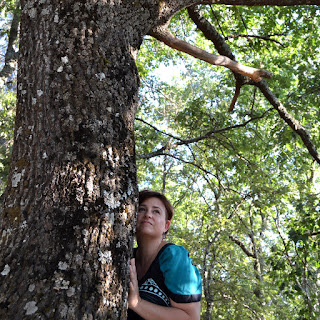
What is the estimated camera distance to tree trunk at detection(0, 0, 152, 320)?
133cm

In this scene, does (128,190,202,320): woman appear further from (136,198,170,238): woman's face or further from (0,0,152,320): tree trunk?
(0,0,152,320): tree trunk

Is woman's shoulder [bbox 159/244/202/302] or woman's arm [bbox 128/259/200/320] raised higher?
woman's shoulder [bbox 159/244/202/302]

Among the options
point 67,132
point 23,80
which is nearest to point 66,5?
point 23,80

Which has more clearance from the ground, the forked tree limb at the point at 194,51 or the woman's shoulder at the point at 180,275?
the forked tree limb at the point at 194,51

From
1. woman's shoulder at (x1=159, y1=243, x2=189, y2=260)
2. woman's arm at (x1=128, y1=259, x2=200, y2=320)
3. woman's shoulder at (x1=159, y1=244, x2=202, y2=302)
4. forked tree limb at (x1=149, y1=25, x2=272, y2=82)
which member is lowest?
woman's arm at (x1=128, y1=259, x2=200, y2=320)

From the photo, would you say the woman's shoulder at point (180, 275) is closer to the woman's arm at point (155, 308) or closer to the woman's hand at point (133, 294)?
the woman's arm at point (155, 308)

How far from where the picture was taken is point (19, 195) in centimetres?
154

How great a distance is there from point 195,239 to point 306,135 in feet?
12.4

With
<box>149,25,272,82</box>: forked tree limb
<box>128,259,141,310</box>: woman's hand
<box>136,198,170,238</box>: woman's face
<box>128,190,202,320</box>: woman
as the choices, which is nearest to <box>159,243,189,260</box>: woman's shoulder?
<box>128,190,202,320</box>: woman

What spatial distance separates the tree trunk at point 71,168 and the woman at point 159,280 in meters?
0.26

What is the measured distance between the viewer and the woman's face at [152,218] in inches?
83.1

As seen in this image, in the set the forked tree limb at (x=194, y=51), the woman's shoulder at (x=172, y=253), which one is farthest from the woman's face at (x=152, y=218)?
the forked tree limb at (x=194, y=51)

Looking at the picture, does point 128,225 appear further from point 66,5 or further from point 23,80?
point 66,5

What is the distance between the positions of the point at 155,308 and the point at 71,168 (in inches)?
30.6
